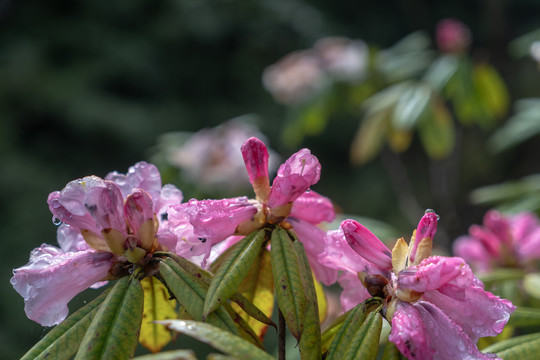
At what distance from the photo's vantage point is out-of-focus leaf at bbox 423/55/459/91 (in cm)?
194

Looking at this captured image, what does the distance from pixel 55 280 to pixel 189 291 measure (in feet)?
0.51

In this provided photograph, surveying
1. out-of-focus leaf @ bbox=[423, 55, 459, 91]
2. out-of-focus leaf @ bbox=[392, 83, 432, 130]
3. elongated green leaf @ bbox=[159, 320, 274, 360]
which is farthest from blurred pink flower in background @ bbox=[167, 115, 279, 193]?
elongated green leaf @ bbox=[159, 320, 274, 360]

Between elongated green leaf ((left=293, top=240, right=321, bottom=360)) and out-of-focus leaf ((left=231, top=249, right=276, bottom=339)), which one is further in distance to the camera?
out-of-focus leaf ((left=231, top=249, right=276, bottom=339))

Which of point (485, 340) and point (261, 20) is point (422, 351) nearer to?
point (485, 340)

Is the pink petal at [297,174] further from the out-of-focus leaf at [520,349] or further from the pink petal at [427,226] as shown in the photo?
the out-of-focus leaf at [520,349]

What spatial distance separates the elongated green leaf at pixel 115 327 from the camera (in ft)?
1.62

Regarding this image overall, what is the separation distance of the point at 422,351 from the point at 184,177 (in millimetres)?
1658

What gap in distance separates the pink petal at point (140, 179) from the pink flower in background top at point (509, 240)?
90 cm

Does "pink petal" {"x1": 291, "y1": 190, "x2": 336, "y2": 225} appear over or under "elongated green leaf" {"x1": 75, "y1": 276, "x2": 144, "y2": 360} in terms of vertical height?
over

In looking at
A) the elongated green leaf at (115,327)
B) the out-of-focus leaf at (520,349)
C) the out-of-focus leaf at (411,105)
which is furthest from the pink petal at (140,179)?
the out-of-focus leaf at (411,105)

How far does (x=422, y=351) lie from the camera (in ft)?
1.66

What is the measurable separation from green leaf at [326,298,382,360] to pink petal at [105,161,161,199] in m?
0.28

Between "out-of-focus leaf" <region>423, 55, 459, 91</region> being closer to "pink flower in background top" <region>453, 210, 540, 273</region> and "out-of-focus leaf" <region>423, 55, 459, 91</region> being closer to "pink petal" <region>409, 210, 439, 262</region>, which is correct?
"pink flower in background top" <region>453, 210, 540, 273</region>

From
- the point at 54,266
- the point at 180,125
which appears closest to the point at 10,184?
the point at 180,125
